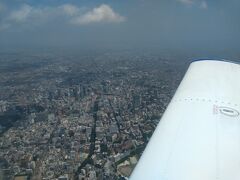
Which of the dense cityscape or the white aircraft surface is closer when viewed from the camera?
the white aircraft surface

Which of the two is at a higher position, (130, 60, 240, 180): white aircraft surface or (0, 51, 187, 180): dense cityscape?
(130, 60, 240, 180): white aircraft surface

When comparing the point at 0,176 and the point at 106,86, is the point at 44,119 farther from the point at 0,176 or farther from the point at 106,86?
the point at 106,86

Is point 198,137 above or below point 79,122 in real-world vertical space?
above

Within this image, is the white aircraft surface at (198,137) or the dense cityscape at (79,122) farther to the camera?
the dense cityscape at (79,122)

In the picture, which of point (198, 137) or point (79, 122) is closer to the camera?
point (198, 137)
